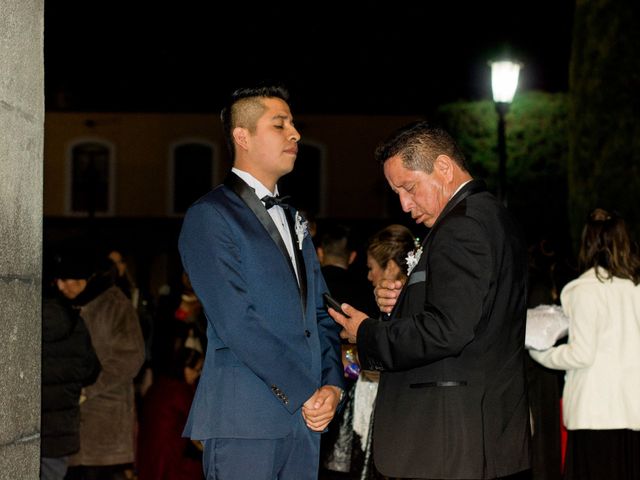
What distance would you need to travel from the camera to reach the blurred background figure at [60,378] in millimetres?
7141

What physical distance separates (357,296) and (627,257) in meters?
1.87

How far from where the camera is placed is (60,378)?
23.7ft

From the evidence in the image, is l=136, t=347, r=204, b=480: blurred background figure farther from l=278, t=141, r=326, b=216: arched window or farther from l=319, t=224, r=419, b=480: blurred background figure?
l=278, t=141, r=326, b=216: arched window

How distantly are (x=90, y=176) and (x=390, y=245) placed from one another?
28273 millimetres

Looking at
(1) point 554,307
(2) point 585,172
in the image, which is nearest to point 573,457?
(1) point 554,307

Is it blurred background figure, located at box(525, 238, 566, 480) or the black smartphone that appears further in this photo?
blurred background figure, located at box(525, 238, 566, 480)

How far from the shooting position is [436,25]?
3481 cm

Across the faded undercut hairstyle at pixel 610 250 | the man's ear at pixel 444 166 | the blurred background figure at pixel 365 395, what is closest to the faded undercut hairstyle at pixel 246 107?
the man's ear at pixel 444 166

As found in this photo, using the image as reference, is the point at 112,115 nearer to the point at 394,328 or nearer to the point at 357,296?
the point at 357,296

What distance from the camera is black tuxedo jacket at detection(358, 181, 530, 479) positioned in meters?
4.14

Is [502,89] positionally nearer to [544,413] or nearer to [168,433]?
[544,413]

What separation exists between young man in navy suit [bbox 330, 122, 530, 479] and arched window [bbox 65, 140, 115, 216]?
1208 inches

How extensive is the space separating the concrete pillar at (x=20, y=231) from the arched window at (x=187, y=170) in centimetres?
3109

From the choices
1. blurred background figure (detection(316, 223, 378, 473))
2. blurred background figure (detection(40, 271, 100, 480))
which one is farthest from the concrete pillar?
blurred background figure (detection(316, 223, 378, 473))
